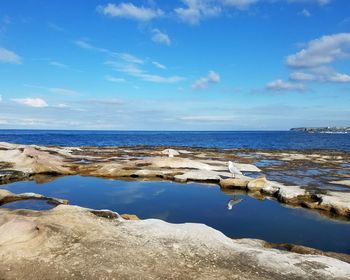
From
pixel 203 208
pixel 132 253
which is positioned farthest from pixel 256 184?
pixel 132 253

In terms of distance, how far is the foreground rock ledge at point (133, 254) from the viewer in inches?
439

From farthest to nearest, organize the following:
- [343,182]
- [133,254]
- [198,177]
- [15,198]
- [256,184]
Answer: [198,177], [343,182], [256,184], [15,198], [133,254]

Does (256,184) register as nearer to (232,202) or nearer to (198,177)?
(232,202)

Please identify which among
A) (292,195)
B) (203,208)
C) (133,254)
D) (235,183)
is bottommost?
(203,208)

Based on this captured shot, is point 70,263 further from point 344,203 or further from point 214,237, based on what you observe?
point 344,203

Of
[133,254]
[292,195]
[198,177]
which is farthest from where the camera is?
[198,177]

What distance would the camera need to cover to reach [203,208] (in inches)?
963

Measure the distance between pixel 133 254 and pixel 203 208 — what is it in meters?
12.6

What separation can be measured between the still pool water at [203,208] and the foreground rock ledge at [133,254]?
5.27 m

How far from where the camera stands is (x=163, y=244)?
13.1 metres

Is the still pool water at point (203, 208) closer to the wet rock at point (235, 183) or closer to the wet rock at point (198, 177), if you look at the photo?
the wet rock at point (235, 183)

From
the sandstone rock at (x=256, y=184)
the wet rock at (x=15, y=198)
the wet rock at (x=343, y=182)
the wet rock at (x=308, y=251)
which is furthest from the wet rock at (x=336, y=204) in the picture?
the wet rock at (x=15, y=198)

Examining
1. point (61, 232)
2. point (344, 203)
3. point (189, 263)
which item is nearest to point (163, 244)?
point (189, 263)

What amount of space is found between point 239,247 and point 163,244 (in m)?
2.63
